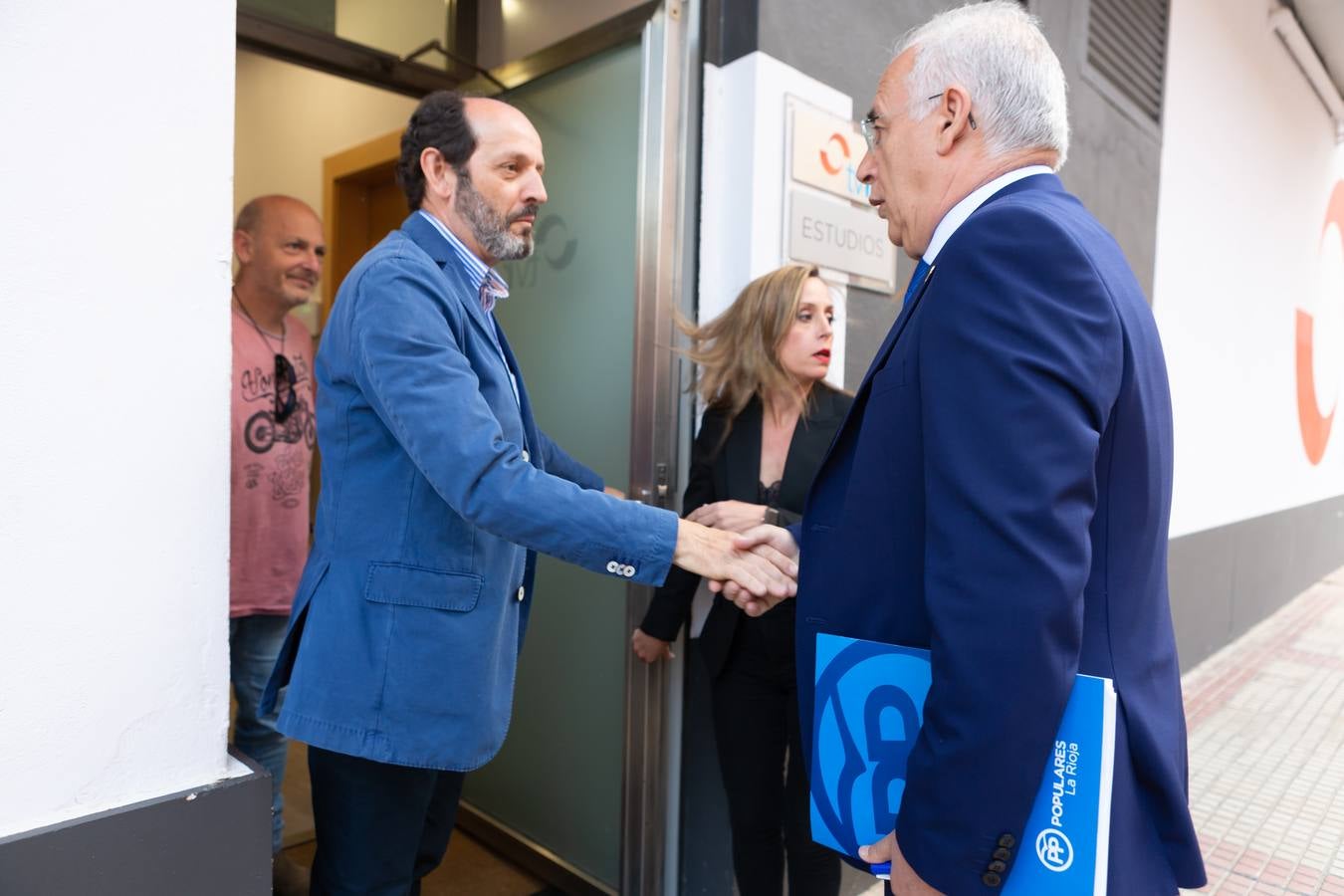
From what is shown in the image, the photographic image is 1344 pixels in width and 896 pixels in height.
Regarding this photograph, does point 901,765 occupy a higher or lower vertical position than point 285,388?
lower

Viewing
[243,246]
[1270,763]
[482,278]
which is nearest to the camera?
[482,278]

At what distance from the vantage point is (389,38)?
3363 millimetres

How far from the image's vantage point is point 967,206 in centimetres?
130

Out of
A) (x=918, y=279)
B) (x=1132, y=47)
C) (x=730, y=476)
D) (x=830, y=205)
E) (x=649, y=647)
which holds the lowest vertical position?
(x=649, y=647)

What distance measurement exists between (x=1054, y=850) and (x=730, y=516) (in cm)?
111

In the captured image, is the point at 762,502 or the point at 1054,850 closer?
the point at 1054,850

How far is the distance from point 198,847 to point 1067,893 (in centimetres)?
119

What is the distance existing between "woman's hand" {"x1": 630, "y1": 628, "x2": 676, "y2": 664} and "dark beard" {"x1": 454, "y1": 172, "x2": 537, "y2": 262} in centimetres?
116

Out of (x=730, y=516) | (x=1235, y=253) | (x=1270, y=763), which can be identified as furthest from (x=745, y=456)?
(x=1235, y=253)

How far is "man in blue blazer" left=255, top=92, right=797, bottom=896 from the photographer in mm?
1490

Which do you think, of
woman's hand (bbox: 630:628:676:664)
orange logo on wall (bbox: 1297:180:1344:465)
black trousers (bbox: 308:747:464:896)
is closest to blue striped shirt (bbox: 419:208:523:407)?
black trousers (bbox: 308:747:464:896)

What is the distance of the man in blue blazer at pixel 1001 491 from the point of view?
1044mm

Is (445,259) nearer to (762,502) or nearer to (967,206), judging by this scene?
(967,206)

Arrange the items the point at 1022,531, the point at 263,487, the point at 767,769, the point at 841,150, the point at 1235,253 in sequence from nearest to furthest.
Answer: the point at 1022,531, the point at 767,769, the point at 263,487, the point at 841,150, the point at 1235,253
